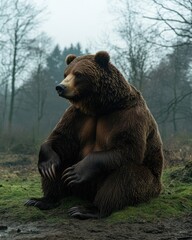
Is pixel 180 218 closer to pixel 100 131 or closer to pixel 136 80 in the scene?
pixel 100 131

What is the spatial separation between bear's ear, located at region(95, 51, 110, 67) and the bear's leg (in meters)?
1.23

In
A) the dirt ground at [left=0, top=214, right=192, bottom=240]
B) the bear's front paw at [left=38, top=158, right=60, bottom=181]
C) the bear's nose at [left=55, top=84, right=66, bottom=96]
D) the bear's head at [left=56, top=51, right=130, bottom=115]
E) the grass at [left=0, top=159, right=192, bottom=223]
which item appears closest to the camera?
the dirt ground at [left=0, top=214, right=192, bottom=240]

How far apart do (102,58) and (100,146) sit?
102 centimetres

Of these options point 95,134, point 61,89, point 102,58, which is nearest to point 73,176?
point 95,134

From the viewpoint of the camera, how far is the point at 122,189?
4.56m

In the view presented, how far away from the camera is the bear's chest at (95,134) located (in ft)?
15.9

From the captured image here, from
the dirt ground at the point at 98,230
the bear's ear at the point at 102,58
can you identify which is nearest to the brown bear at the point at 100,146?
the bear's ear at the point at 102,58

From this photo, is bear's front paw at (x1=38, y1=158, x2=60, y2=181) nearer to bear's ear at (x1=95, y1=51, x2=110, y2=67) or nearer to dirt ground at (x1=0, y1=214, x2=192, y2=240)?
dirt ground at (x1=0, y1=214, x2=192, y2=240)

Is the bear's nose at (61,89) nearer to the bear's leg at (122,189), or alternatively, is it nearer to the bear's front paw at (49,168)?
the bear's front paw at (49,168)

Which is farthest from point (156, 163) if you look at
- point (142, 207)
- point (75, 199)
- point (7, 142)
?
point (7, 142)

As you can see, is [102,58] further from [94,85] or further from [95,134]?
[95,134]

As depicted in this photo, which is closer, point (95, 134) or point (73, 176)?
point (73, 176)

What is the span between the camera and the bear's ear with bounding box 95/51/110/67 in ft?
16.2

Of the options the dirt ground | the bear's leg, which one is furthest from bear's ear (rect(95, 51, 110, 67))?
the dirt ground
